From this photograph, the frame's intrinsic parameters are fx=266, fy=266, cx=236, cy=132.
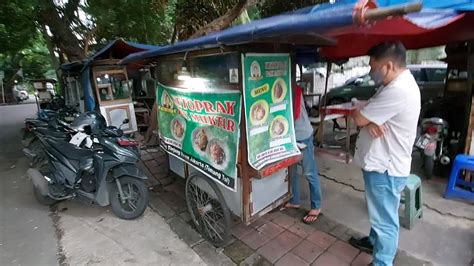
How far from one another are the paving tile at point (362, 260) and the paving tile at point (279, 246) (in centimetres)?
56

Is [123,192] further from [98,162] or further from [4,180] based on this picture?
[4,180]

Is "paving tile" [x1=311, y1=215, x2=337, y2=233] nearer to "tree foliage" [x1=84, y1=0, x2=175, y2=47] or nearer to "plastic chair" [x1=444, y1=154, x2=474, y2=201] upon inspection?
"plastic chair" [x1=444, y1=154, x2=474, y2=201]

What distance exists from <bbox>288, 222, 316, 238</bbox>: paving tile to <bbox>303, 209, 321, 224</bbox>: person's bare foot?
0.06m

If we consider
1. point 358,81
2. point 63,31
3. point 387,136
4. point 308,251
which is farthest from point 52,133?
point 358,81

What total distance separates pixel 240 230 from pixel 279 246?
0.51m

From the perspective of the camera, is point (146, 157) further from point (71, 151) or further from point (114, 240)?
point (114, 240)

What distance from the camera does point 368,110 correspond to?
198cm

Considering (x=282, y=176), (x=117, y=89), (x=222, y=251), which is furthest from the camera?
(x=117, y=89)

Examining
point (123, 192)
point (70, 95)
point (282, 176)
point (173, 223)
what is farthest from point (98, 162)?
point (70, 95)

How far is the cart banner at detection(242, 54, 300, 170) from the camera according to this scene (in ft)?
7.66

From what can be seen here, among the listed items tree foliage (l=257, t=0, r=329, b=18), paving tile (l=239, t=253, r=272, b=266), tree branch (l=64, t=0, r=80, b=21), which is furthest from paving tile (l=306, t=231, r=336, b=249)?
tree branch (l=64, t=0, r=80, b=21)

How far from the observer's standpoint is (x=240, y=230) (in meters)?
3.07

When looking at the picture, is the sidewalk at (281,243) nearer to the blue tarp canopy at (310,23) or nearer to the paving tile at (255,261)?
the paving tile at (255,261)

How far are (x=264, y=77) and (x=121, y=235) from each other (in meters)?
2.41
